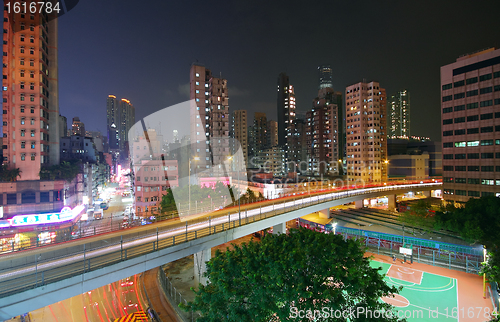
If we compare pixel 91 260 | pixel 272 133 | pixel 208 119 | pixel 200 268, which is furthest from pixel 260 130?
pixel 91 260

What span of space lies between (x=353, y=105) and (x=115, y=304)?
81.8 metres

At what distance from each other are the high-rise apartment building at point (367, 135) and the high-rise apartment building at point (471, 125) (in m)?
32.5

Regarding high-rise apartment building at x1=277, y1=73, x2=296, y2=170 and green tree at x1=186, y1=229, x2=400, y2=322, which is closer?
green tree at x1=186, y1=229, x2=400, y2=322

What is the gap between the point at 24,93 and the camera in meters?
41.4

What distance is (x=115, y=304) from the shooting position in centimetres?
2239

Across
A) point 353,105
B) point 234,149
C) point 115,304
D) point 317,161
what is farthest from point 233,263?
point 234,149

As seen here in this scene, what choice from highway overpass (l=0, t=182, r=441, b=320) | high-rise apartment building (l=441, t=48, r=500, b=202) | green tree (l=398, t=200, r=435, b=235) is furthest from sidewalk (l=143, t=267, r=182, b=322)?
high-rise apartment building (l=441, t=48, r=500, b=202)

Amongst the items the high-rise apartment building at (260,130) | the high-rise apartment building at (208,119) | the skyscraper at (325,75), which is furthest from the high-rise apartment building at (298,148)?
the skyscraper at (325,75)

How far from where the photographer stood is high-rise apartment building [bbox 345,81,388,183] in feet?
256

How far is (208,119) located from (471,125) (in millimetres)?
52891

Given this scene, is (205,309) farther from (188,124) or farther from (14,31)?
(188,124)

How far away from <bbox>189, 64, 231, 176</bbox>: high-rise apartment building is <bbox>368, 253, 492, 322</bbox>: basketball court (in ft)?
148

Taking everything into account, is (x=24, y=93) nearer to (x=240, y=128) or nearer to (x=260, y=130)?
(x=240, y=128)

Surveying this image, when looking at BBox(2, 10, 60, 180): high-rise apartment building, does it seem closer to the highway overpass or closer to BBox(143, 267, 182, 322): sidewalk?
BBox(143, 267, 182, 322): sidewalk
